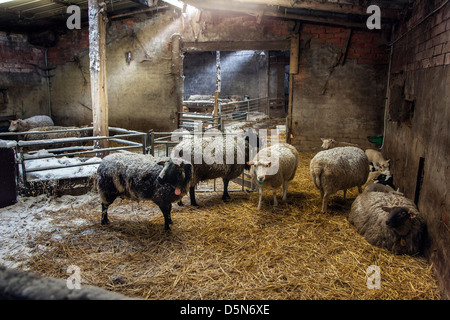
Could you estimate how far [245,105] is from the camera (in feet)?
60.3

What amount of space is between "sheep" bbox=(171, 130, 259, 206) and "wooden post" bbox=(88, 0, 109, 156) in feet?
8.40

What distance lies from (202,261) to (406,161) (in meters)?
4.22

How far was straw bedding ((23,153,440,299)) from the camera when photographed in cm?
332

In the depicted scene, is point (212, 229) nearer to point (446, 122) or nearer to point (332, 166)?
point (332, 166)

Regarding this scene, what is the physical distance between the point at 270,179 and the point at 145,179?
90.2 inches

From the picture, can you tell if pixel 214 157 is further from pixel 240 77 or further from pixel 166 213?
pixel 240 77

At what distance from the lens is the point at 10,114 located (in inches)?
499

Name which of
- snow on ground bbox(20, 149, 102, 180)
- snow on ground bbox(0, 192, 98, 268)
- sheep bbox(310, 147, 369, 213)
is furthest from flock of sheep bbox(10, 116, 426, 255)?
snow on ground bbox(20, 149, 102, 180)

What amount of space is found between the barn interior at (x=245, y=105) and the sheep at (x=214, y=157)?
56 cm

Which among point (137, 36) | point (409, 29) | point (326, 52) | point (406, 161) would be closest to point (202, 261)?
point (406, 161)

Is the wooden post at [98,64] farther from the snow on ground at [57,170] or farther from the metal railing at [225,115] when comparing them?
the metal railing at [225,115]

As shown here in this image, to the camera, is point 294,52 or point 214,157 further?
point 294,52

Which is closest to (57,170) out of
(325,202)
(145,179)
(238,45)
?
(145,179)

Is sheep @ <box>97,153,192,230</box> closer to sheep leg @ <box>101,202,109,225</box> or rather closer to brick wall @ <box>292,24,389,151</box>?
sheep leg @ <box>101,202,109,225</box>
